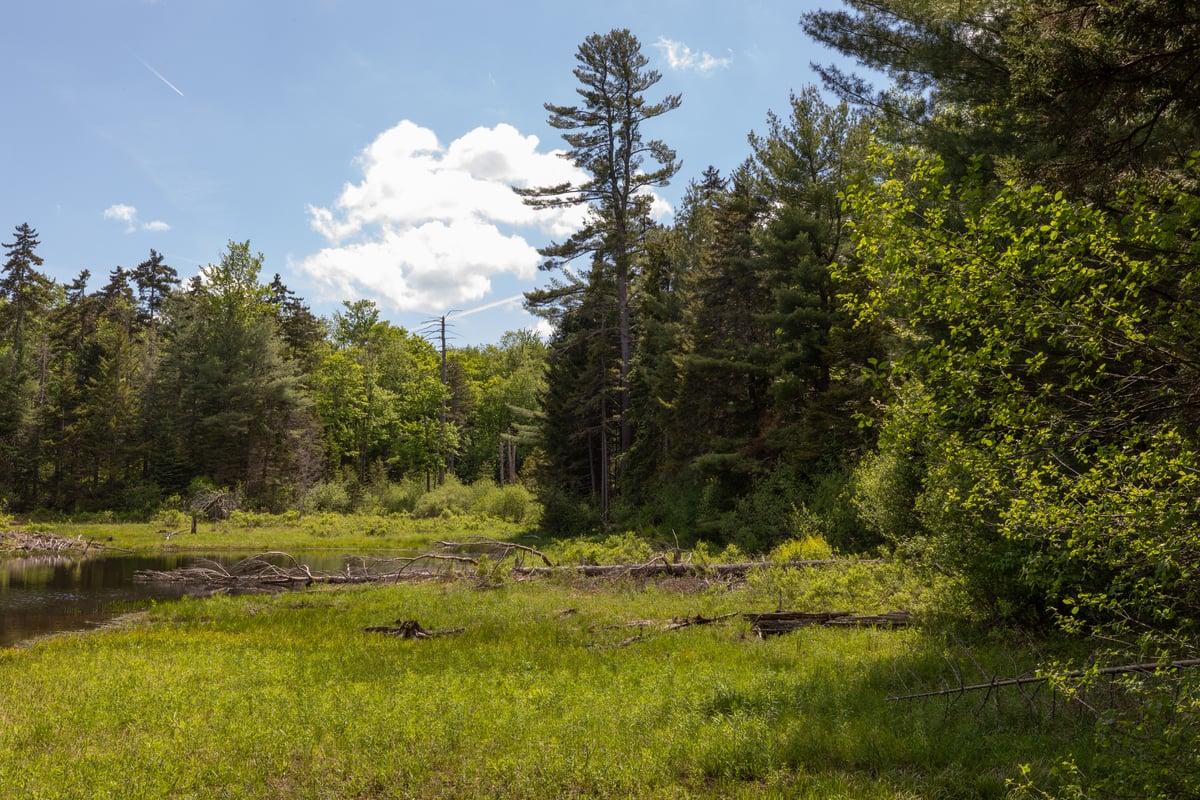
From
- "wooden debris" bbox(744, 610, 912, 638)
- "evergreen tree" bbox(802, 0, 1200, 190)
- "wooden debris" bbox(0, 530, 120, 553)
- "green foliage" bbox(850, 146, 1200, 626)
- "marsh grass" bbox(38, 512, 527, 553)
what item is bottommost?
"marsh grass" bbox(38, 512, 527, 553)

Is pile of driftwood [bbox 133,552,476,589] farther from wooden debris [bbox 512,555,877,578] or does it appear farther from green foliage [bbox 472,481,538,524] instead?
green foliage [bbox 472,481,538,524]

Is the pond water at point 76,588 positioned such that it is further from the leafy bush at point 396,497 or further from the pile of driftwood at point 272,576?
the leafy bush at point 396,497

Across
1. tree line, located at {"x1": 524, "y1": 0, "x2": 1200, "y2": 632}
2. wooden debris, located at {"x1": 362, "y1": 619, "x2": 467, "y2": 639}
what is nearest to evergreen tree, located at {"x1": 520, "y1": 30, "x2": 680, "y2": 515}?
tree line, located at {"x1": 524, "y1": 0, "x2": 1200, "y2": 632}

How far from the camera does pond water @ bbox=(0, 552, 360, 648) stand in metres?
16.6

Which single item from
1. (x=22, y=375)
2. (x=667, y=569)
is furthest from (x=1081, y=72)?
(x=22, y=375)

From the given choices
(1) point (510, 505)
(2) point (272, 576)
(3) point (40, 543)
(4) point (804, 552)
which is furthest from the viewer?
(1) point (510, 505)

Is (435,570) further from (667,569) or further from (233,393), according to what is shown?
(233,393)

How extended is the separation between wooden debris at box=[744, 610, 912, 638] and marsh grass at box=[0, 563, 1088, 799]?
19.1 inches

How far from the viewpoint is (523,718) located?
811cm

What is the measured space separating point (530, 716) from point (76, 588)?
69.2ft

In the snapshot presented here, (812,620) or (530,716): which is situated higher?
(530,716)

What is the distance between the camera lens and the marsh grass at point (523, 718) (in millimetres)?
6469

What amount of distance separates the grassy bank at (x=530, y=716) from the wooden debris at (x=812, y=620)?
0.42 metres

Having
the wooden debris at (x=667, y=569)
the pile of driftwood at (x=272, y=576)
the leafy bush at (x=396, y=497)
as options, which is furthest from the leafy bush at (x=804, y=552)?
the leafy bush at (x=396, y=497)
